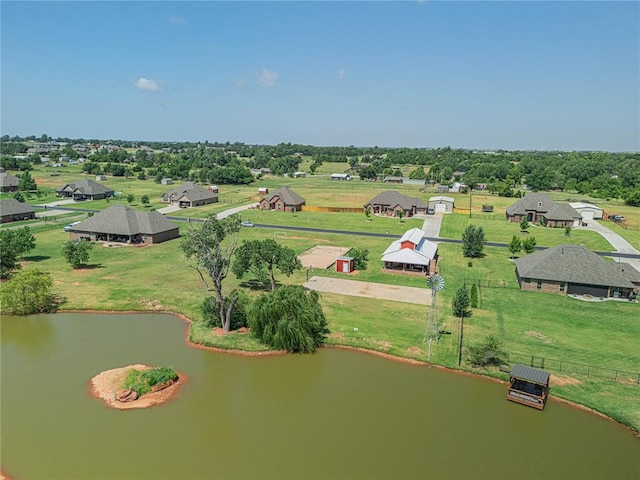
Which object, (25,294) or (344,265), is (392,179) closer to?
(344,265)

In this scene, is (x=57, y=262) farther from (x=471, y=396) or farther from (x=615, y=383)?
(x=615, y=383)

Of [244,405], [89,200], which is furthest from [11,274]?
[89,200]

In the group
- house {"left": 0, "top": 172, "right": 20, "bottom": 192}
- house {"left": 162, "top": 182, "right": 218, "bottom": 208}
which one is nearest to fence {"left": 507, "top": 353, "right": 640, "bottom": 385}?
house {"left": 162, "top": 182, "right": 218, "bottom": 208}

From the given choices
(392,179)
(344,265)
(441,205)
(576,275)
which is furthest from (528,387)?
(392,179)

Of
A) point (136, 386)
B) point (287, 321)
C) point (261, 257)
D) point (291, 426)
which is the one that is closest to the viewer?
point (291, 426)

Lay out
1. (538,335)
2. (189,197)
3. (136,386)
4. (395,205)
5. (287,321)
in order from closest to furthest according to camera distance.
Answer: (136,386)
(287,321)
(538,335)
(395,205)
(189,197)

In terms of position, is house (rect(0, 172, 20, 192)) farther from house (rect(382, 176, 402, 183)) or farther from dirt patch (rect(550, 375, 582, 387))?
dirt patch (rect(550, 375, 582, 387))

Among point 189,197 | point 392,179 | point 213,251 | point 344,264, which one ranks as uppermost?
point 213,251
